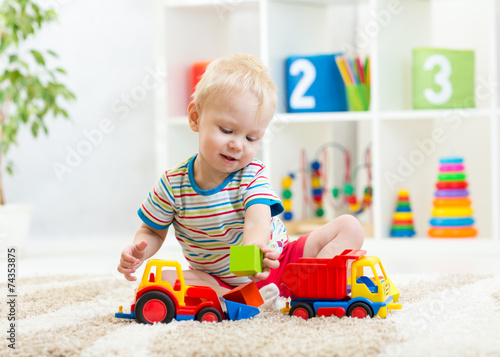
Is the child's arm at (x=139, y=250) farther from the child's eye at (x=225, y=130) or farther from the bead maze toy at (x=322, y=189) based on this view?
the bead maze toy at (x=322, y=189)

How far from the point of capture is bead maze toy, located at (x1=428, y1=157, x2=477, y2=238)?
207 centimetres

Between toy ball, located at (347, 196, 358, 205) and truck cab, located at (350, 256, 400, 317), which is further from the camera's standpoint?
toy ball, located at (347, 196, 358, 205)

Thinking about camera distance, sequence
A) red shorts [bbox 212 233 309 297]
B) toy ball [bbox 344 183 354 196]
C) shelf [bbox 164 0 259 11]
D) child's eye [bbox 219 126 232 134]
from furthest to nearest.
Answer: toy ball [bbox 344 183 354 196], shelf [bbox 164 0 259 11], red shorts [bbox 212 233 309 297], child's eye [bbox 219 126 232 134]

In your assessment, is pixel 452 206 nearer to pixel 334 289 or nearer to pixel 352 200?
pixel 352 200

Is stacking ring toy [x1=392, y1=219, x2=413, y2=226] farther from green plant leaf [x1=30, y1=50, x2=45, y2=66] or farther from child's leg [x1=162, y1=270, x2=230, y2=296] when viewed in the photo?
green plant leaf [x1=30, y1=50, x2=45, y2=66]

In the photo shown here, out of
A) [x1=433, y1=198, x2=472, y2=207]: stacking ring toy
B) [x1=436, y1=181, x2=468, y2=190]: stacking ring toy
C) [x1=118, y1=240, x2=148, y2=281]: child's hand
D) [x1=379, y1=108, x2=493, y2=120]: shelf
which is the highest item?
[x1=379, y1=108, x2=493, y2=120]: shelf

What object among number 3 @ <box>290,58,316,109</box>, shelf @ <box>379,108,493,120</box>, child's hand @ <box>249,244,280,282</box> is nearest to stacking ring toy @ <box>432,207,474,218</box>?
shelf @ <box>379,108,493,120</box>

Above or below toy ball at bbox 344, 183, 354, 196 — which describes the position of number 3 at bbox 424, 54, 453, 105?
above

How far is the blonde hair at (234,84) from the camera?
3.28ft

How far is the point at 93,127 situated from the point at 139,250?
1859 mm

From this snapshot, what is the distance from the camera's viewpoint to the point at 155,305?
936 millimetres

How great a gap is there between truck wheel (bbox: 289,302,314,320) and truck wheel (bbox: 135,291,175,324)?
0.19m

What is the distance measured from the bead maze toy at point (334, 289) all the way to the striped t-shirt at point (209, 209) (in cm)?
13

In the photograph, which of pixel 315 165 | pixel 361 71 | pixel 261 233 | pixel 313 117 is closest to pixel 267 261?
pixel 261 233
